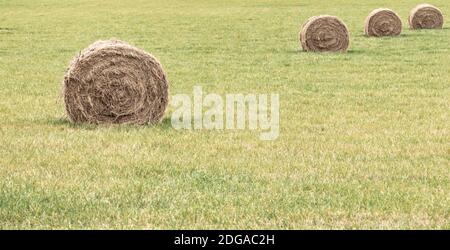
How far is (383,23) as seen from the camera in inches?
1491

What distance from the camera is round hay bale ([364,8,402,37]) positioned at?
37.7m

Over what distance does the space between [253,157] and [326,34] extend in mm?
19111

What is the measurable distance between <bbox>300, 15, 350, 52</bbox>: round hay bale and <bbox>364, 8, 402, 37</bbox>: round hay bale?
7.59m

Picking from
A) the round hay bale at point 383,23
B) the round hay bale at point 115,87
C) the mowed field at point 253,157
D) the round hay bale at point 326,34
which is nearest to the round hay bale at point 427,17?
the round hay bale at point 383,23

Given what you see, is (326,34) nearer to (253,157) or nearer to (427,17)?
(427,17)

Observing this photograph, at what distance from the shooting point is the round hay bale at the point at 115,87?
14.9m

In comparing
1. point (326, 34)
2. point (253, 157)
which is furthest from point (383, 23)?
point (253, 157)

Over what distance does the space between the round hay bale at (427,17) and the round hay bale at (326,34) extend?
12149 mm

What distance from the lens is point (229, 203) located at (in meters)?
9.34

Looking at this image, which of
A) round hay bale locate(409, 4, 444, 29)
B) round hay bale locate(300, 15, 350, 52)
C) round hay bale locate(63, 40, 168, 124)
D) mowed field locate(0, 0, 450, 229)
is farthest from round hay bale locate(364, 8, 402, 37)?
round hay bale locate(63, 40, 168, 124)
